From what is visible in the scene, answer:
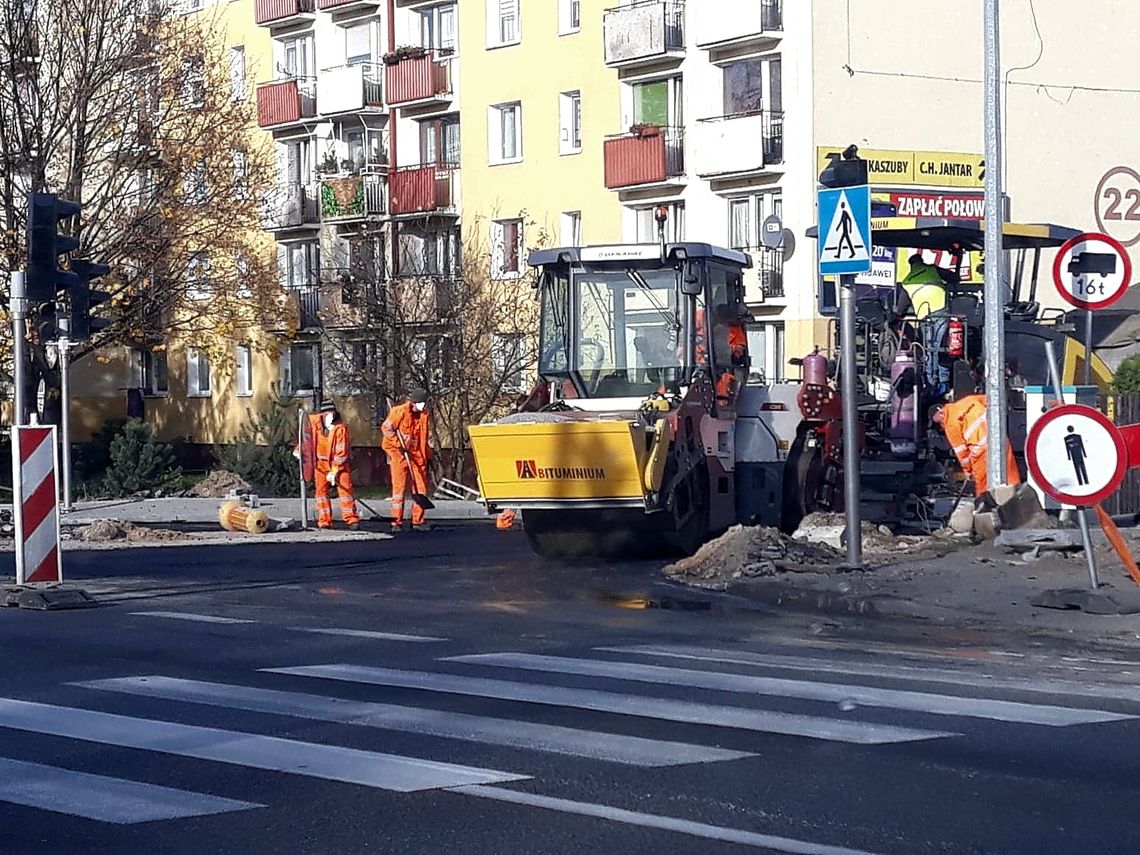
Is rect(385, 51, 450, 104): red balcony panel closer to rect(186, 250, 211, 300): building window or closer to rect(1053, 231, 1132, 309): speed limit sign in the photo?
rect(186, 250, 211, 300): building window

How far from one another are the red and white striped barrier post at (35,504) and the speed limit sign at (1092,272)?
7.50 metres

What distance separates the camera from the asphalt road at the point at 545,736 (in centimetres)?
650

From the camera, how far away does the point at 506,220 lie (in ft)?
143

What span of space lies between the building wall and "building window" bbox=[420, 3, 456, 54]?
1.07 m

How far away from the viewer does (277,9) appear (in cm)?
4897

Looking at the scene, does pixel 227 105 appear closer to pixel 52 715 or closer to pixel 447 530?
pixel 447 530

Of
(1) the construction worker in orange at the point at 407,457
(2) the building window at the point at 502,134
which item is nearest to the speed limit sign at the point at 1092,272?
(1) the construction worker in orange at the point at 407,457

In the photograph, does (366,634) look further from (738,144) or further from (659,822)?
(738,144)

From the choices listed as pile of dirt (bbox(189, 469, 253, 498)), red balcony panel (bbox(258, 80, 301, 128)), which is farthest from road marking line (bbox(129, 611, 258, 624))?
red balcony panel (bbox(258, 80, 301, 128))

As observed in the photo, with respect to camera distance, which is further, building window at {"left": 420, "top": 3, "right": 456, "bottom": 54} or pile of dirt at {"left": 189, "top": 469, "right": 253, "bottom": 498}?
building window at {"left": 420, "top": 3, "right": 456, "bottom": 54}

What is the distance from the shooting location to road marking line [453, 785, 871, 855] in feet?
20.3

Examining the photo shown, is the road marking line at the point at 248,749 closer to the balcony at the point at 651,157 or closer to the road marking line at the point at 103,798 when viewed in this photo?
the road marking line at the point at 103,798

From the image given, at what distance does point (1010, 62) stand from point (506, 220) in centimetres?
1129

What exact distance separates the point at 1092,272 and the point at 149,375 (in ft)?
138
